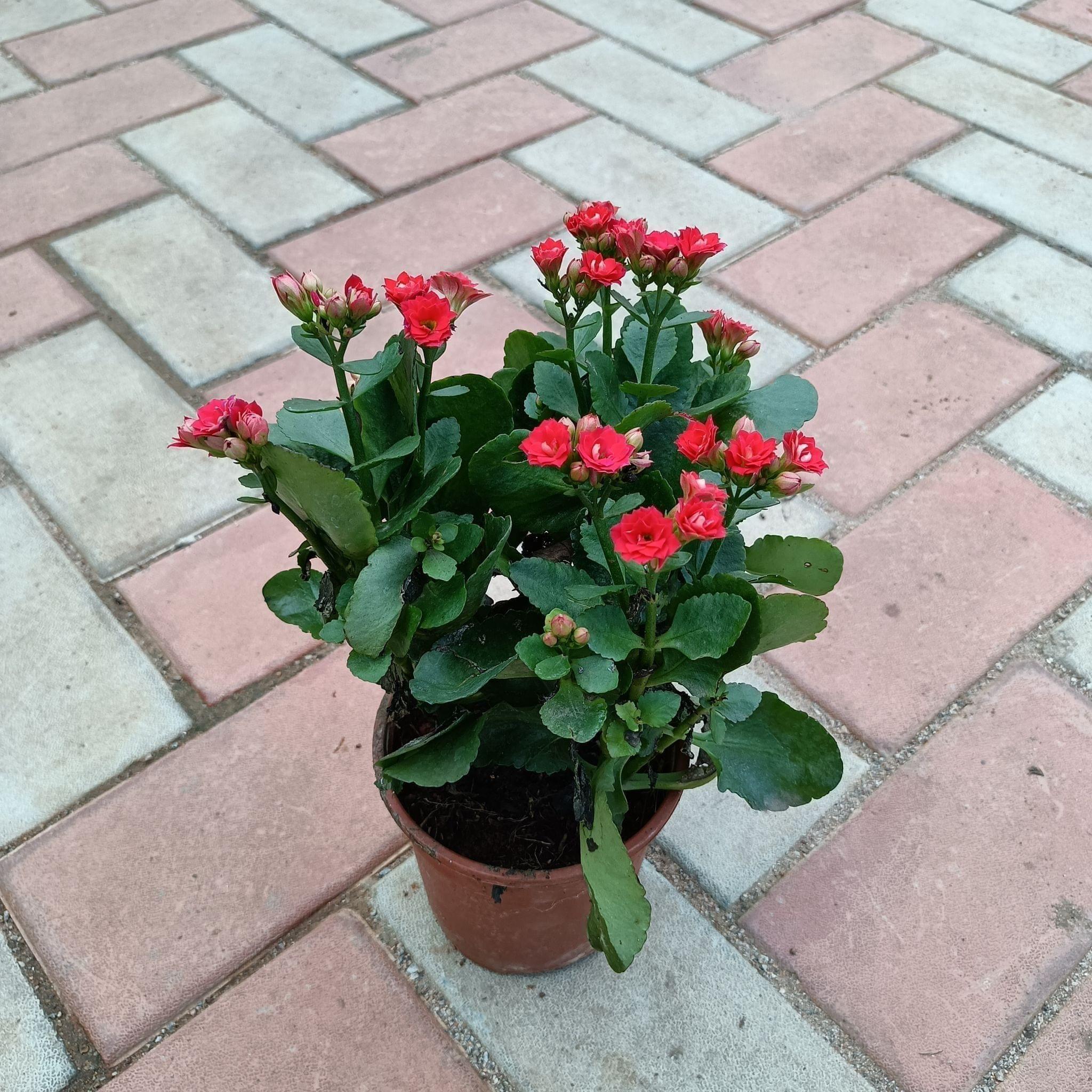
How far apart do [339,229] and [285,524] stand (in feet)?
2.61

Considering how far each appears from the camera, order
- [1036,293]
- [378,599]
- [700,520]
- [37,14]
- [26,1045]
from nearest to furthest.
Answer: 1. [700,520]
2. [378,599]
3. [26,1045]
4. [1036,293]
5. [37,14]

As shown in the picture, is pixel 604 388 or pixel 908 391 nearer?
pixel 604 388

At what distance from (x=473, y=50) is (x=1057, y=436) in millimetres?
1787

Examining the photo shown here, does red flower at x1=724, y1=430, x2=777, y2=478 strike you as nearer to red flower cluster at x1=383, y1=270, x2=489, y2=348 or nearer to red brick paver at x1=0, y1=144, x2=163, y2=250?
red flower cluster at x1=383, y1=270, x2=489, y2=348

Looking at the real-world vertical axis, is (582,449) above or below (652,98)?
above

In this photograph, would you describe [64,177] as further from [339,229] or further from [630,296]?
[630,296]

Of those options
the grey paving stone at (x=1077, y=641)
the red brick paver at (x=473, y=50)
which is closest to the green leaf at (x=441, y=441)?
the grey paving stone at (x=1077, y=641)

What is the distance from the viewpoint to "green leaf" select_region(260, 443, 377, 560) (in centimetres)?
74

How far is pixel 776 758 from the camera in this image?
924 millimetres

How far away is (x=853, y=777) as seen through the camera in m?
1.37

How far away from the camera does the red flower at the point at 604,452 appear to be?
0.71m

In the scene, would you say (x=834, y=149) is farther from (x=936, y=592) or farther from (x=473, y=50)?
(x=936, y=592)

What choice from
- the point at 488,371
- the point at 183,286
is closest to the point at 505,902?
the point at 488,371

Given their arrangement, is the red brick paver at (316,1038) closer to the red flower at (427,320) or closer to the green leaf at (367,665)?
the green leaf at (367,665)
